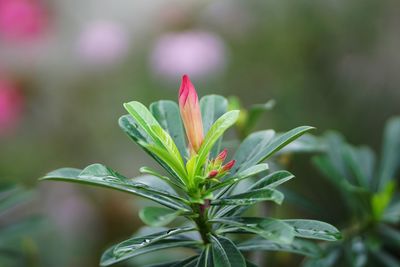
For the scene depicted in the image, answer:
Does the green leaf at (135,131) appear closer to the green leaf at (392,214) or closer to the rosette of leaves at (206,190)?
the rosette of leaves at (206,190)

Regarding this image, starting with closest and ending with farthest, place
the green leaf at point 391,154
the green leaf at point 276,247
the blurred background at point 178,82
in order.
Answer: the green leaf at point 276,247 < the green leaf at point 391,154 < the blurred background at point 178,82

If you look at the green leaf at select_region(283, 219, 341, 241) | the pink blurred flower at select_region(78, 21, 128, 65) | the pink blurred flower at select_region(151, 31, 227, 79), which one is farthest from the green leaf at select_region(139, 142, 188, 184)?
the pink blurred flower at select_region(78, 21, 128, 65)

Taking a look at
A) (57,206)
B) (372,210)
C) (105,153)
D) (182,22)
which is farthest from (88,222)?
(372,210)

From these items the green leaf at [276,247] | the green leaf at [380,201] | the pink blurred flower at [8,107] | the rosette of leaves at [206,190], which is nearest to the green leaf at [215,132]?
the rosette of leaves at [206,190]

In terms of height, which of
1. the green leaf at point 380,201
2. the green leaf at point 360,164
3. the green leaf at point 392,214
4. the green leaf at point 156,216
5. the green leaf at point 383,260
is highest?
the green leaf at point 156,216

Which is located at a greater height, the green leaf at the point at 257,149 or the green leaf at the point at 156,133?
the green leaf at the point at 156,133

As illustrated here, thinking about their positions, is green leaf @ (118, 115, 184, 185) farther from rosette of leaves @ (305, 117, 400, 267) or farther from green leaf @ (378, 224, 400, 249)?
green leaf @ (378, 224, 400, 249)

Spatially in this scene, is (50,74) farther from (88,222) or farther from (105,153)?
(88,222)
